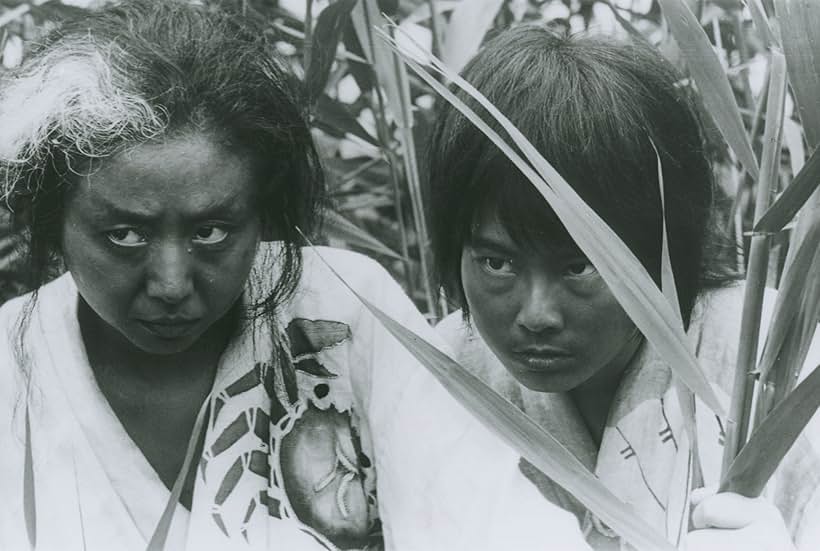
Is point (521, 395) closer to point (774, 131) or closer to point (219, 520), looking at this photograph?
point (219, 520)

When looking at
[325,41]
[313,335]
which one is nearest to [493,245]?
[313,335]

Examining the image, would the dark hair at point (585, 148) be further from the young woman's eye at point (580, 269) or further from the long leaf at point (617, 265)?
the long leaf at point (617, 265)

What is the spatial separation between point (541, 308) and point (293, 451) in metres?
0.29

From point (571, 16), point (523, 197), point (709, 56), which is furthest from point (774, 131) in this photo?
point (571, 16)

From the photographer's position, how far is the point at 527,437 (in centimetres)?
76

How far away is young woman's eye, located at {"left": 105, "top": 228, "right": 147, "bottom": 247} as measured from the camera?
0.94m

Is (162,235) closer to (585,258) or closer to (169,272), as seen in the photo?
(169,272)

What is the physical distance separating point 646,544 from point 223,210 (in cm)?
44

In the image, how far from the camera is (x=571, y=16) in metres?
1.60

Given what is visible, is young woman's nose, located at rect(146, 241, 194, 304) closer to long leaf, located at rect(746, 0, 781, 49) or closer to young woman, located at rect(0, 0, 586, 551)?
young woman, located at rect(0, 0, 586, 551)

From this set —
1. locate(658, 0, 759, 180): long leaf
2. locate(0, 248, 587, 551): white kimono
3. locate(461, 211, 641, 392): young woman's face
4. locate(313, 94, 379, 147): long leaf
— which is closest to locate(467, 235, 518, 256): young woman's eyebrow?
locate(461, 211, 641, 392): young woman's face

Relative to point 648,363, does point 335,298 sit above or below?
above

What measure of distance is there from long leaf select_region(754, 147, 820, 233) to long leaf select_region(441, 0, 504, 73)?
1.80 feet

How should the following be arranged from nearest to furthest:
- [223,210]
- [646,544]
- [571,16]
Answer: [646,544], [223,210], [571,16]
